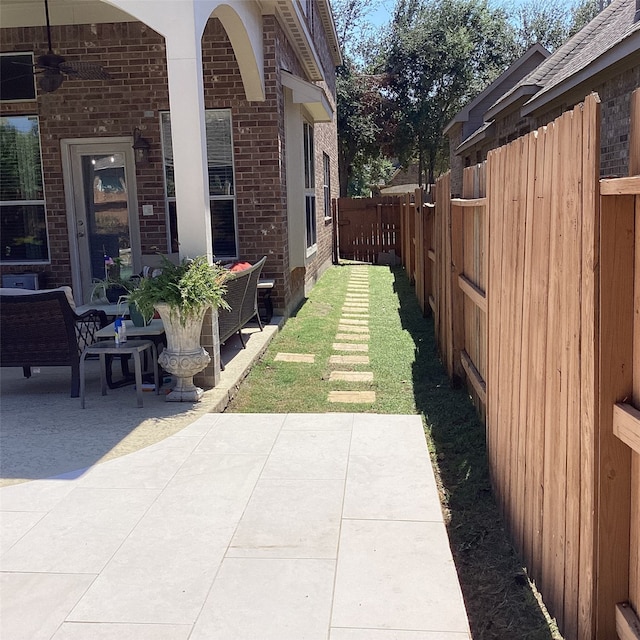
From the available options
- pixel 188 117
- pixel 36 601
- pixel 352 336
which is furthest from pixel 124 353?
pixel 352 336

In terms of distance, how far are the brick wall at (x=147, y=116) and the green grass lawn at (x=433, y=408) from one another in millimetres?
1627

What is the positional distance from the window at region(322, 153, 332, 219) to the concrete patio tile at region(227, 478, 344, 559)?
12.3 metres

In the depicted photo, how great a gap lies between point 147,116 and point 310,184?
4160 millimetres

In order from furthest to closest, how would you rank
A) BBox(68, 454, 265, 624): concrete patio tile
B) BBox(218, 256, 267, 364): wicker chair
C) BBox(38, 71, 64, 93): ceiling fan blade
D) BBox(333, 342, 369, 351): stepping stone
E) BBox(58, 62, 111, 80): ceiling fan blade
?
BBox(333, 342, 369, 351): stepping stone < BBox(38, 71, 64, 93): ceiling fan blade < BBox(58, 62, 111, 80): ceiling fan blade < BBox(218, 256, 267, 364): wicker chair < BBox(68, 454, 265, 624): concrete patio tile

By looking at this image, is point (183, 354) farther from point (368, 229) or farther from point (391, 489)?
point (368, 229)

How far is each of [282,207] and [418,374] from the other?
3.28 meters

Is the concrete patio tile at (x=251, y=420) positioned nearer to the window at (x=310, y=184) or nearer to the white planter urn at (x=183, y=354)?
the white planter urn at (x=183, y=354)

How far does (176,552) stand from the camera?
118 inches

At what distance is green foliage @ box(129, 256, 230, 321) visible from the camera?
4.99 m

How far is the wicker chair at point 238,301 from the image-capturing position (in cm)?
608

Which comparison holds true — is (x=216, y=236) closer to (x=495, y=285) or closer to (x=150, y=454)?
(x=150, y=454)

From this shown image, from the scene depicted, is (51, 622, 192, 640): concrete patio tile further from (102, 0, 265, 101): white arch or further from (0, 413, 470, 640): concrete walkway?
(102, 0, 265, 101): white arch

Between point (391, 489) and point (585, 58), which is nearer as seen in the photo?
point (391, 489)

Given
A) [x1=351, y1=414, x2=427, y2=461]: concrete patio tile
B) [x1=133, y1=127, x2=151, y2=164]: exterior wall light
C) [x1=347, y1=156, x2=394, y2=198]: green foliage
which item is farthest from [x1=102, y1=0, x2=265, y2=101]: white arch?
[x1=347, y1=156, x2=394, y2=198]: green foliage
